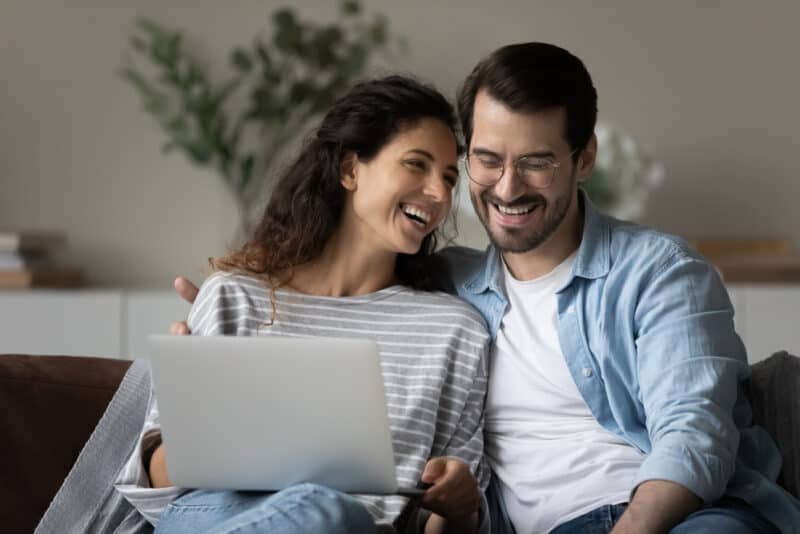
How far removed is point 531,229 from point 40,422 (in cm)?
89

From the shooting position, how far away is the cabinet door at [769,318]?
10.7 ft

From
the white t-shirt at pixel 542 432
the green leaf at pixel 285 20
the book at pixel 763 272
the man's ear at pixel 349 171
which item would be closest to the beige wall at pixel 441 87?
the green leaf at pixel 285 20

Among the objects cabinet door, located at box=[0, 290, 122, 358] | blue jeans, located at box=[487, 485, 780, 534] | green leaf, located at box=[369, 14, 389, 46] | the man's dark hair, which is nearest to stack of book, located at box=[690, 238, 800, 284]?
green leaf, located at box=[369, 14, 389, 46]

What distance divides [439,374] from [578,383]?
0.23 m

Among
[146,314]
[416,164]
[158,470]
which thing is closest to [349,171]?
[416,164]

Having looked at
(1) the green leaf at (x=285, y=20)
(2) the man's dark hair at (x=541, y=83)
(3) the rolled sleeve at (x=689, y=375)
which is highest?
(2) the man's dark hair at (x=541, y=83)

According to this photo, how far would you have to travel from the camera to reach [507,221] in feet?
6.37

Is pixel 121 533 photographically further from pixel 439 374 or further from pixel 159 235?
pixel 159 235

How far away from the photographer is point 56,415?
2025mm

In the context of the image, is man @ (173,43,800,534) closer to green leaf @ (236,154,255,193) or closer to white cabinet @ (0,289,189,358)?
white cabinet @ (0,289,189,358)

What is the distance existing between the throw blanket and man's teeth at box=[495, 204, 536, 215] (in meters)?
0.69

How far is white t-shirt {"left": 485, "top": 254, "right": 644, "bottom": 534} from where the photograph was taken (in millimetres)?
1838

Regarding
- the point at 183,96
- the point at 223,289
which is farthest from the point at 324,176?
the point at 183,96

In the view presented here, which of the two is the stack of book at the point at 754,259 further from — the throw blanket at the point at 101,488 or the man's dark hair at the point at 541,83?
the throw blanket at the point at 101,488
